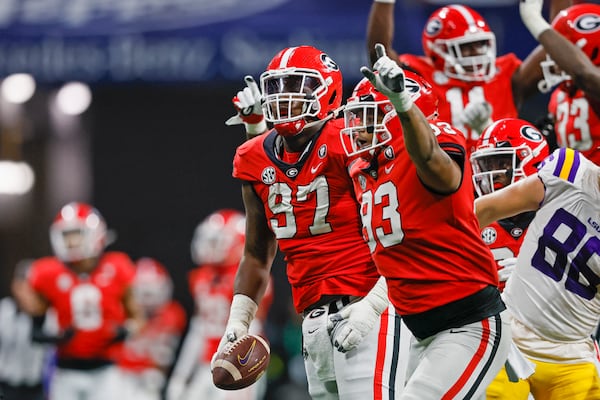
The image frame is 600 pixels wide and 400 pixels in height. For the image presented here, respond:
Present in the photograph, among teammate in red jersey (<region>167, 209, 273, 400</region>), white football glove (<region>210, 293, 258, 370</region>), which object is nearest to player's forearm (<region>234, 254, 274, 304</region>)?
white football glove (<region>210, 293, 258, 370</region>)

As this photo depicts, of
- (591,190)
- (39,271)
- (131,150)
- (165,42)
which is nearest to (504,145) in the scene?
(591,190)

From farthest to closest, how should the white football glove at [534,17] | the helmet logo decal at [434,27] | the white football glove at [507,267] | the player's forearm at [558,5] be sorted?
the player's forearm at [558,5] < the helmet logo decal at [434,27] < the white football glove at [534,17] < the white football glove at [507,267]

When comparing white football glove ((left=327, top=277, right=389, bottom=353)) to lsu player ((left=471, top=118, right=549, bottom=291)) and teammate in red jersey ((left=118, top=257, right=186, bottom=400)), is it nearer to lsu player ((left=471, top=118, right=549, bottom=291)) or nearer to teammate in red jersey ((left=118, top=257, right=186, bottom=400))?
lsu player ((left=471, top=118, right=549, bottom=291))

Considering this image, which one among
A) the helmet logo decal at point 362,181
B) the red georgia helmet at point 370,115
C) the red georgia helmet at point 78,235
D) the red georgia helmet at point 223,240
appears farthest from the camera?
the red georgia helmet at point 223,240

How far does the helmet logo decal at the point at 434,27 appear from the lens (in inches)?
258

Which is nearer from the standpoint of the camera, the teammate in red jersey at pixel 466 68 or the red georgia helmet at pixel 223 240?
the teammate in red jersey at pixel 466 68

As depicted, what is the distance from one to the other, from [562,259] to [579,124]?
168 centimetres

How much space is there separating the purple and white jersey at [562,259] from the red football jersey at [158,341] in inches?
265

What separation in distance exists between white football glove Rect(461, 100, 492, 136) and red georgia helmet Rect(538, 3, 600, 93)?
0.40m

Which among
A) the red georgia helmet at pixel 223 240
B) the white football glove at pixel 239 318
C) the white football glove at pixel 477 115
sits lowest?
the red georgia helmet at pixel 223 240

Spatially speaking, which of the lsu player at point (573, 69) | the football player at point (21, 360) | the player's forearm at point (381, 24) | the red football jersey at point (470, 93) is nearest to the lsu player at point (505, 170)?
the lsu player at point (573, 69)

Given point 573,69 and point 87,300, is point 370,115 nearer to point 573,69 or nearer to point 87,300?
point 573,69

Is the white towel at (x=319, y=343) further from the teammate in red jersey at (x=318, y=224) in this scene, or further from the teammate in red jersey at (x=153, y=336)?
the teammate in red jersey at (x=153, y=336)

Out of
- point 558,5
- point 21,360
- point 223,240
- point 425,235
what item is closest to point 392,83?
point 425,235
